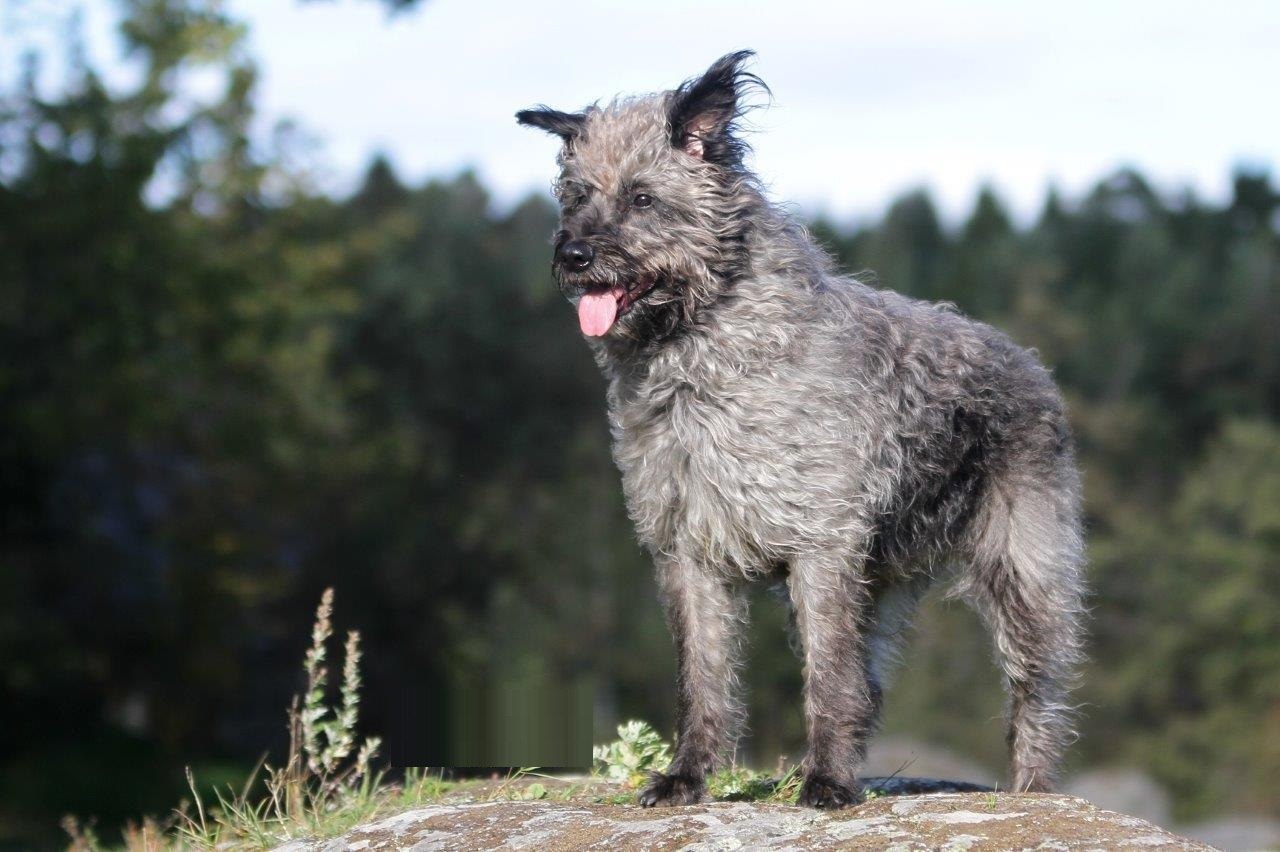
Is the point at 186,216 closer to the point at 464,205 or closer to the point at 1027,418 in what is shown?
the point at 464,205

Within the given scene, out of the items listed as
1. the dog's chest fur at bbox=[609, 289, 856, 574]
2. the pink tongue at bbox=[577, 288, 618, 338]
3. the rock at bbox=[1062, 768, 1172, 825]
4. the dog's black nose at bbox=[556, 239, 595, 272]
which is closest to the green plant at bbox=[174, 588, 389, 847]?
the dog's chest fur at bbox=[609, 289, 856, 574]

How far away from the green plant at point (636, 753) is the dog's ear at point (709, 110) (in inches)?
94.8

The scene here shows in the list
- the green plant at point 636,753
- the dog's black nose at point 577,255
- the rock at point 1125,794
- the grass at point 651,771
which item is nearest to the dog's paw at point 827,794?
the grass at point 651,771

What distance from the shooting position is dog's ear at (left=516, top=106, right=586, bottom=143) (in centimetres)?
648

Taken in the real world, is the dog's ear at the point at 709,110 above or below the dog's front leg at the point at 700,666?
above

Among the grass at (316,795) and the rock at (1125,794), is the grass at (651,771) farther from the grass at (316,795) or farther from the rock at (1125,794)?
the rock at (1125,794)

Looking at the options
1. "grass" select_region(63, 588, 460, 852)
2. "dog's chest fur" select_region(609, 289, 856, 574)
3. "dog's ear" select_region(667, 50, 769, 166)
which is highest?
"dog's ear" select_region(667, 50, 769, 166)

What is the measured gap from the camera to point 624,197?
20.2 ft

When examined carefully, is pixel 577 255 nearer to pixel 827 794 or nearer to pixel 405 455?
pixel 827 794

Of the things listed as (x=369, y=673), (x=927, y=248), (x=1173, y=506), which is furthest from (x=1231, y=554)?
(x=369, y=673)

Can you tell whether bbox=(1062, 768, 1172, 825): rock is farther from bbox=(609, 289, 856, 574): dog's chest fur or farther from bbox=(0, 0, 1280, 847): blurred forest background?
bbox=(609, 289, 856, 574): dog's chest fur

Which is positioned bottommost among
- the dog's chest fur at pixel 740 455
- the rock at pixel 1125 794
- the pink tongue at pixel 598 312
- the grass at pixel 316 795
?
the rock at pixel 1125 794

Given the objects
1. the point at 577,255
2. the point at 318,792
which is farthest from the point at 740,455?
the point at 318,792

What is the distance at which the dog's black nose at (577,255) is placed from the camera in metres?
5.93
